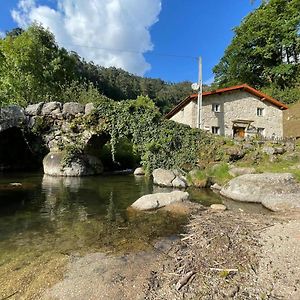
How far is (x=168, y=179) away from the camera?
665 inches

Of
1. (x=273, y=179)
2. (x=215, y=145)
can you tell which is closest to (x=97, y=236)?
(x=273, y=179)

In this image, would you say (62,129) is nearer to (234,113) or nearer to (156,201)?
(156,201)

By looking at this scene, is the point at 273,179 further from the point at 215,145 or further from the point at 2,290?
the point at 2,290

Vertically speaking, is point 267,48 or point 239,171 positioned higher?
point 267,48

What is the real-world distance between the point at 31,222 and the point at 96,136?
1402cm

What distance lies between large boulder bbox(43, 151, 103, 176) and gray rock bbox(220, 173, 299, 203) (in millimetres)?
12841

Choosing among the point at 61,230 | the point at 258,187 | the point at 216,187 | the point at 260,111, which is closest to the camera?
the point at 61,230

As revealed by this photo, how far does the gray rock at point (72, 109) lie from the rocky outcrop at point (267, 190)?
13.6 metres

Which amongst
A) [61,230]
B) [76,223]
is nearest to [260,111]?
[76,223]

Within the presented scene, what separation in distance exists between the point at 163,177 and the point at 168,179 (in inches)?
15.9

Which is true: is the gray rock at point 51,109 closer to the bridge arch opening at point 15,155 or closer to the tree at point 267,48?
the bridge arch opening at point 15,155

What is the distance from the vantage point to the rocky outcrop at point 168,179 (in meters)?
16.5

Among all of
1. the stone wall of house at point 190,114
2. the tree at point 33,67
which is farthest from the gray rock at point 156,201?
the tree at point 33,67

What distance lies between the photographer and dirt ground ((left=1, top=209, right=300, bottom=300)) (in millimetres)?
4402
